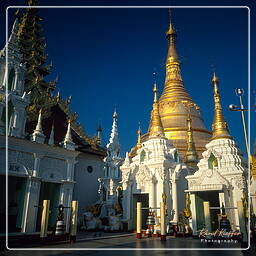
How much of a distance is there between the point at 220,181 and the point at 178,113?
47.9 ft

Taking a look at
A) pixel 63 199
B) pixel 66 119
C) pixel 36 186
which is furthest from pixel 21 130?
pixel 66 119

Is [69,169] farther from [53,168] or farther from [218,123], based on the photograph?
[218,123]

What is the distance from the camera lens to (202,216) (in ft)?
44.9

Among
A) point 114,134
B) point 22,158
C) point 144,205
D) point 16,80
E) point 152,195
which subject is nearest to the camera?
point 22,158

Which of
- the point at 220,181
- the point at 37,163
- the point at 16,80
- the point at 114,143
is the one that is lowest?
the point at 220,181

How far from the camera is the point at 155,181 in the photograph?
16172 millimetres

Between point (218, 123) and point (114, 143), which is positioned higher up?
point (114, 143)

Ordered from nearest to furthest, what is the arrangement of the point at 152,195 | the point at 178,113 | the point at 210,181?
the point at 210,181
the point at 152,195
the point at 178,113

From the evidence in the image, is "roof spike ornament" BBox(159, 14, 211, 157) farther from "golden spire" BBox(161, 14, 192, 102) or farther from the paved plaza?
the paved plaza

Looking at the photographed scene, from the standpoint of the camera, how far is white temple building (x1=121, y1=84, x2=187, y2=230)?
15828mm

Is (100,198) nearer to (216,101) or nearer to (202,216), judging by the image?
(202,216)

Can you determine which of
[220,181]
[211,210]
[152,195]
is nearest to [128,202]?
[152,195]

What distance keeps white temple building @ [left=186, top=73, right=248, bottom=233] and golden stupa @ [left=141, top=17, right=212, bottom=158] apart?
730 centimetres

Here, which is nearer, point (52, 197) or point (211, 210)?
point (52, 197)
